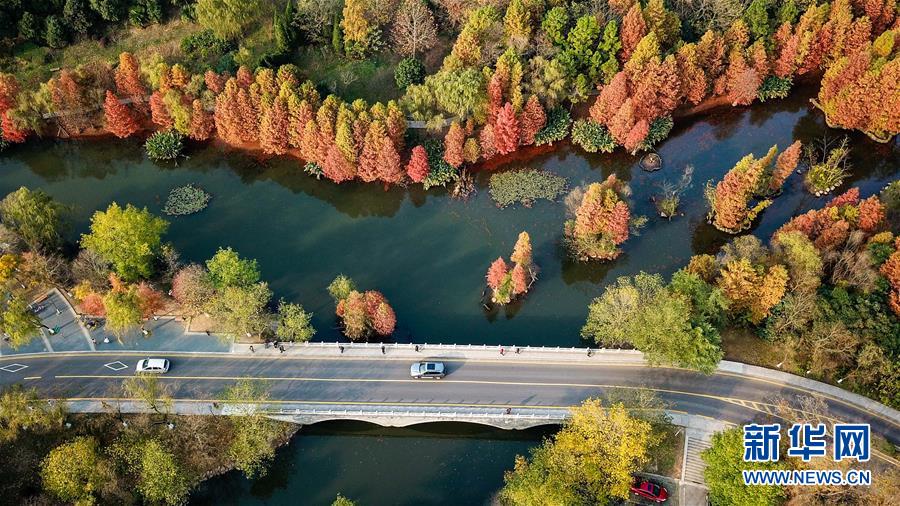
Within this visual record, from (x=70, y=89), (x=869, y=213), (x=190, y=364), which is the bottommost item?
(x=190, y=364)

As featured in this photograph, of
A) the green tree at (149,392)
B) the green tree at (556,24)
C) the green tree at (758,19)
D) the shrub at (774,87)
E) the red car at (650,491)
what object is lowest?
the red car at (650,491)

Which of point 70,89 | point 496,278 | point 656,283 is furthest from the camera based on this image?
point 70,89

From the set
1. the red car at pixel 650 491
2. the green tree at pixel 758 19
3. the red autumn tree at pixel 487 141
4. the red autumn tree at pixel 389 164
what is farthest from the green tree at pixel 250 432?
the green tree at pixel 758 19

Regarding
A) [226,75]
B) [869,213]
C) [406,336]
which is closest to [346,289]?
[406,336]

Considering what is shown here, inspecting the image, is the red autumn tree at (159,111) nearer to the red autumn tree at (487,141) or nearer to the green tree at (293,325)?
the green tree at (293,325)

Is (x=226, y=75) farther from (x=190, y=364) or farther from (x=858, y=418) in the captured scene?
(x=858, y=418)

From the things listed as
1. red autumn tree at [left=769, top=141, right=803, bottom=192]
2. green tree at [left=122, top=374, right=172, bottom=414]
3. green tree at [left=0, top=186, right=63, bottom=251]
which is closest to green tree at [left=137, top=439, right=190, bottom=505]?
green tree at [left=122, top=374, right=172, bottom=414]
